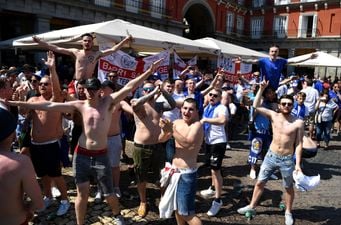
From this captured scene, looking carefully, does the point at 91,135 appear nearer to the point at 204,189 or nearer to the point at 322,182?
the point at 204,189

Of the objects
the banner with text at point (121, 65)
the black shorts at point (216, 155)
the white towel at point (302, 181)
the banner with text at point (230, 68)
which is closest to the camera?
the white towel at point (302, 181)

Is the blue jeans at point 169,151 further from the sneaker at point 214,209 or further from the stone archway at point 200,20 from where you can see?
the stone archway at point 200,20

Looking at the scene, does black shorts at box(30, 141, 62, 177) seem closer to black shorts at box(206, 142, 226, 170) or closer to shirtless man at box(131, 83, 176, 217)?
shirtless man at box(131, 83, 176, 217)

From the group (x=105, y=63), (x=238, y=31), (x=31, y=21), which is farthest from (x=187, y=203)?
(x=238, y=31)

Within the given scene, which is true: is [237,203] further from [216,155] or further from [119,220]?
[119,220]

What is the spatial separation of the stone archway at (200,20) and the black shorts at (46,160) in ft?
97.9

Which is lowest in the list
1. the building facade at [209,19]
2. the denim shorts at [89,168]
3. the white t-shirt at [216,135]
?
the denim shorts at [89,168]

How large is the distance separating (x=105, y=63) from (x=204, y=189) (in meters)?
3.02

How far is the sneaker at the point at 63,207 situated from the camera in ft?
15.8

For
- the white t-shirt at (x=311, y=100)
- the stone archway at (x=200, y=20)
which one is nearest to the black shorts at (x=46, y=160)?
the white t-shirt at (x=311, y=100)

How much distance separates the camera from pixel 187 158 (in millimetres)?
4121

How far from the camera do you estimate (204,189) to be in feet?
20.3

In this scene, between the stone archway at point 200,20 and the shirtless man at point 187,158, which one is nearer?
the shirtless man at point 187,158

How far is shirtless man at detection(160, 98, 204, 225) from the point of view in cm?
403
